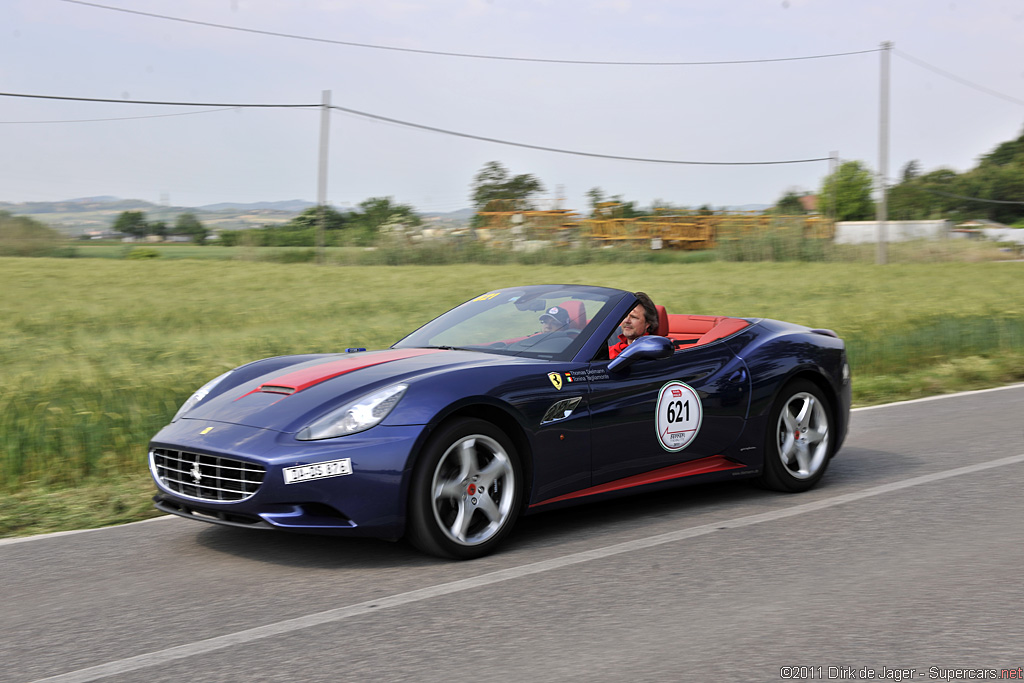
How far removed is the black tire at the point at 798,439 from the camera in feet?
20.5

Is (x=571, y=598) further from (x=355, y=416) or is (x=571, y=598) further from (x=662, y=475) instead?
(x=662, y=475)

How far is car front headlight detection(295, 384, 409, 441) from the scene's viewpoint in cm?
458

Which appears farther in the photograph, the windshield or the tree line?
the tree line

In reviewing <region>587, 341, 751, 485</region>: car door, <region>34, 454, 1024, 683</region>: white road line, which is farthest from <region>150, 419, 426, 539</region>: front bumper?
<region>587, 341, 751, 485</region>: car door

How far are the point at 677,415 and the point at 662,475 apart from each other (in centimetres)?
33

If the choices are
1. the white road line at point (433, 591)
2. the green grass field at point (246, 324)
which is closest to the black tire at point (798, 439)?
the white road line at point (433, 591)

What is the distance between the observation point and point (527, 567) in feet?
15.4

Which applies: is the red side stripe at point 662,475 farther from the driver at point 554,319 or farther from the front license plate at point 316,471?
the front license plate at point 316,471

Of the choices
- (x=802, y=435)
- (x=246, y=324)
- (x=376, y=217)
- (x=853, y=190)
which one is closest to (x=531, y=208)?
(x=376, y=217)

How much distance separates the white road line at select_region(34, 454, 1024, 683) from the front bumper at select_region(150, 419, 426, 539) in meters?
0.41

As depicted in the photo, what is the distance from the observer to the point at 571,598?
425 centimetres

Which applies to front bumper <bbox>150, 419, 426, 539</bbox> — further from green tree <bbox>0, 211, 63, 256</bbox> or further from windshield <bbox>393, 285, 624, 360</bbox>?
green tree <bbox>0, 211, 63, 256</bbox>

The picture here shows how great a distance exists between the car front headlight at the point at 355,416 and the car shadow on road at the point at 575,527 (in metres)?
0.60

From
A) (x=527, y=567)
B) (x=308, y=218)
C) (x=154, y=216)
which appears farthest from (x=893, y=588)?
(x=308, y=218)
